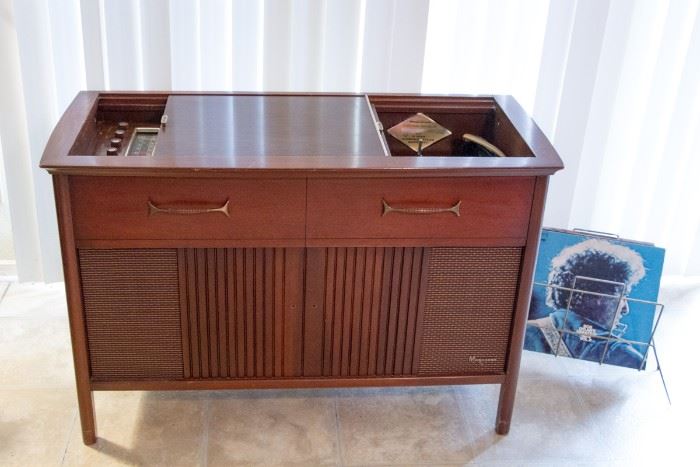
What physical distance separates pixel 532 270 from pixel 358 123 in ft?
1.58

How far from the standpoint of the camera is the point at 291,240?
1.70 meters

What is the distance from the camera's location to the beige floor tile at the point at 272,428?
1876 millimetres

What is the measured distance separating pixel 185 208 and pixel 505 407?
2.81ft

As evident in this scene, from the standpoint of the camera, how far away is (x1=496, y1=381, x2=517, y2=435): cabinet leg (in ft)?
6.31

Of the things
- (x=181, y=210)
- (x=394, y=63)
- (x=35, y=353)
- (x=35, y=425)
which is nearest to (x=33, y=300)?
(x=35, y=353)

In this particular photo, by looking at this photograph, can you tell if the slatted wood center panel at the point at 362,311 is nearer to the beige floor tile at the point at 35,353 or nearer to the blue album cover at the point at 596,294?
the blue album cover at the point at 596,294

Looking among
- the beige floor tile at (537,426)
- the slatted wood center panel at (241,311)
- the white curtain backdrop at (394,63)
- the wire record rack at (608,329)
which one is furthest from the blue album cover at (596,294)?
the slatted wood center panel at (241,311)

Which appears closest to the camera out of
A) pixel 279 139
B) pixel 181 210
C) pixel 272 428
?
pixel 181 210

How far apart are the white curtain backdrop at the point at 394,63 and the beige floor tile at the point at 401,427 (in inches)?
29.9

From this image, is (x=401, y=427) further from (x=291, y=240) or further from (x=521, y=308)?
(x=291, y=240)

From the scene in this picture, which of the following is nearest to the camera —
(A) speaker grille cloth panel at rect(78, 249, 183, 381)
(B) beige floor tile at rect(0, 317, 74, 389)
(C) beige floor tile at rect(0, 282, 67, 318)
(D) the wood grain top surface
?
(D) the wood grain top surface

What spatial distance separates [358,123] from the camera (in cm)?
184

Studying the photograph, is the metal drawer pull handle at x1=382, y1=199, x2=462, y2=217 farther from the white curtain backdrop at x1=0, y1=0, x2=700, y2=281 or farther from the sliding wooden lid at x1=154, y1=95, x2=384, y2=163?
the white curtain backdrop at x1=0, y1=0, x2=700, y2=281

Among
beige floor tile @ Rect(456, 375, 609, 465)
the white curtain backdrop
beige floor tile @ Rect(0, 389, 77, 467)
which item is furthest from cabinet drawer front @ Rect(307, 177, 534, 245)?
beige floor tile @ Rect(0, 389, 77, 467)
